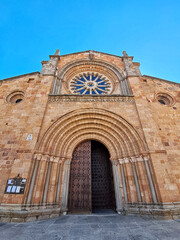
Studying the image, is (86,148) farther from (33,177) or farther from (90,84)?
(90,84)

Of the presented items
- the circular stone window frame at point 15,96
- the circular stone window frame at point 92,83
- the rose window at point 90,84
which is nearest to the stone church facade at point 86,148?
the circular stone window frame at point 15,96

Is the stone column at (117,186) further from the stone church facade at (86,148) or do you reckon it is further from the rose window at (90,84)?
the rose window at (90,84)

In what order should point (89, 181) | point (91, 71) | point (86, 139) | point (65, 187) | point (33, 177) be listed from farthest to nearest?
point (91, 71) → point (86, 139) → point (89, 181) → point (65, 187) → point (33, 177)

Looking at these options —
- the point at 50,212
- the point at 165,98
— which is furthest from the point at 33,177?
the point at 165,98

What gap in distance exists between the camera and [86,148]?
7105mm

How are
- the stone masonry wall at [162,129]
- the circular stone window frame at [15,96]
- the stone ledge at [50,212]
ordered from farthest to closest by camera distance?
the circular stone window frame at [15,96] → the stone masonry wall at [162,129] → the stone ledge at [50,212]

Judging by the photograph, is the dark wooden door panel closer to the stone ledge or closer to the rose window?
the stone ledge

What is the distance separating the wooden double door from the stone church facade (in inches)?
1.6

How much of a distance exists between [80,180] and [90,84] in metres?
7.66

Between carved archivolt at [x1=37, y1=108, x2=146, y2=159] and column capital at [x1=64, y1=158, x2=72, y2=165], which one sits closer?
carved archivolt at [x1=37, y1=108, x2=146, y2=159]

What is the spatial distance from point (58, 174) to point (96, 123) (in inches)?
137

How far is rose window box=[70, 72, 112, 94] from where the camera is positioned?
32.1 ft

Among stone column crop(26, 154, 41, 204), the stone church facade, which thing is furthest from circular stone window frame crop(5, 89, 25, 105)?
stone column crop(26, 154, 41, 204)

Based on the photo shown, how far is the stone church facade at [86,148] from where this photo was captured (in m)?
4.89
